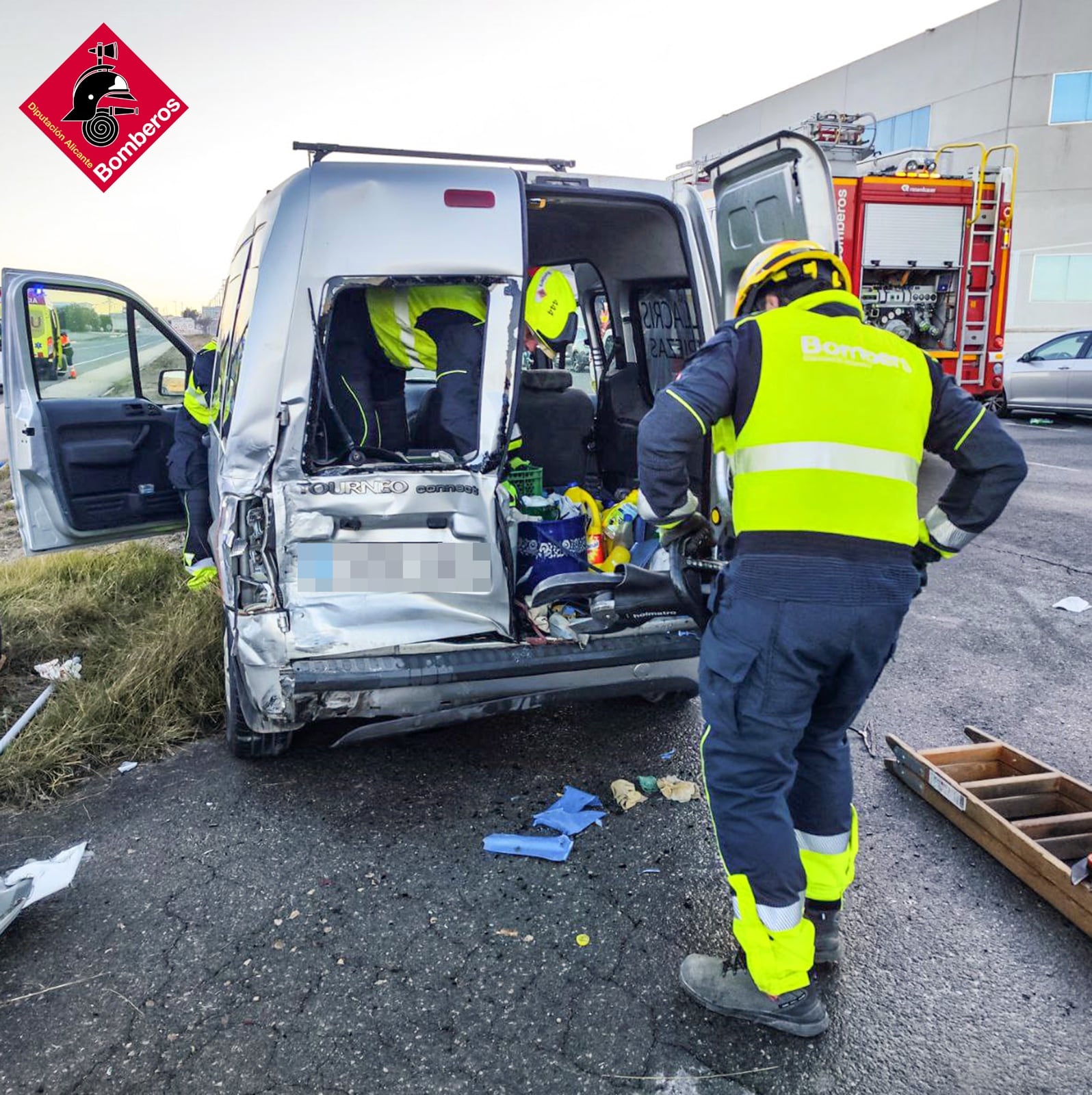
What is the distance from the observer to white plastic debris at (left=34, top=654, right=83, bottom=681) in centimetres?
430

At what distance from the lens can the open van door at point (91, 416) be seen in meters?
4.51

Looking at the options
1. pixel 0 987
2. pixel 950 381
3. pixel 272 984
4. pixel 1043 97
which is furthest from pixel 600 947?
pixel 1043 97

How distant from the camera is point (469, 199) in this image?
3029 mm

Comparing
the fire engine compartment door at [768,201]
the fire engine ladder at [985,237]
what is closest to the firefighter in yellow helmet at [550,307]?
the fire engine compartment door at [768,201]

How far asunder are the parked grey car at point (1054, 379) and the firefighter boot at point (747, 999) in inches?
535

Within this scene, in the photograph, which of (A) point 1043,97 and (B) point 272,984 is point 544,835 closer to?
(B) point 272,984

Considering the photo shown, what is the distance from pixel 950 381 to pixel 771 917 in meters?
1.47

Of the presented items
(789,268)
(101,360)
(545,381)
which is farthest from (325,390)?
(101,360)

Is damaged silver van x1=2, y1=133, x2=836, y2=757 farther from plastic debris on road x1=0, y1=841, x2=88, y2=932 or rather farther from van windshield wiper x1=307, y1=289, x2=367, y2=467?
plastic debris on road x1=0, y1=841, x2=88, y2=932

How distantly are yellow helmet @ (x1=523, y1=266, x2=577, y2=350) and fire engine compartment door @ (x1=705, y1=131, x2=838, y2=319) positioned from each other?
88 cm

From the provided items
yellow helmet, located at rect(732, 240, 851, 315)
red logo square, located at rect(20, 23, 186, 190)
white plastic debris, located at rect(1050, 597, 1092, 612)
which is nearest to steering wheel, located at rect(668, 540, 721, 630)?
yellow helmet, located at rect(732, 240, 851, 315)

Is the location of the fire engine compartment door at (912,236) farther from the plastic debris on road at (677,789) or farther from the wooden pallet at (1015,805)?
the plastic debris on road at (677,789)

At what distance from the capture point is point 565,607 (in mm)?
3535

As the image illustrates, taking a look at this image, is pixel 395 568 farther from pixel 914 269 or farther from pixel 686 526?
pixel 914 269
